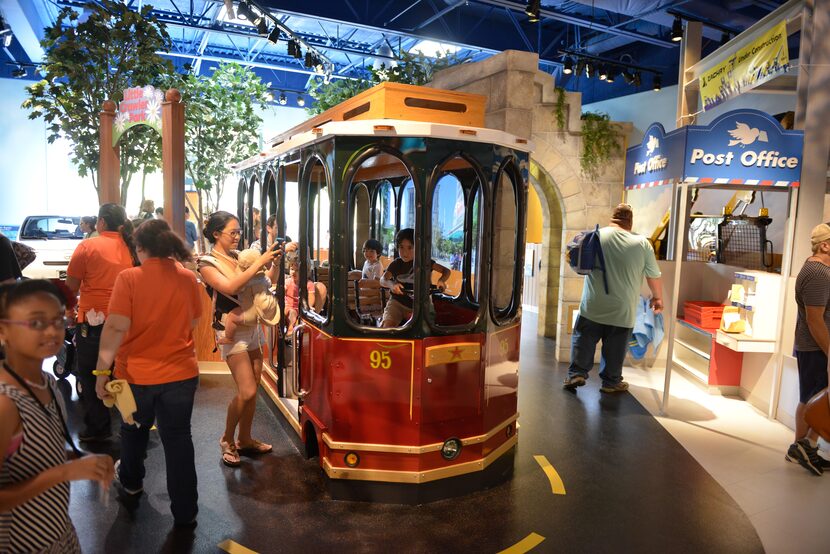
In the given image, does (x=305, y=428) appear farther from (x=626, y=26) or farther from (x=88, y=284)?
(x=626, y=26)

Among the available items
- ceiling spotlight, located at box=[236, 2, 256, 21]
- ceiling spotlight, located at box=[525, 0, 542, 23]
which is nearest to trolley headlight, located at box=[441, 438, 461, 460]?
ceiling spotlight, located at box=[525, 0, 542, 23]

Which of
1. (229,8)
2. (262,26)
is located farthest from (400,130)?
(262,26)

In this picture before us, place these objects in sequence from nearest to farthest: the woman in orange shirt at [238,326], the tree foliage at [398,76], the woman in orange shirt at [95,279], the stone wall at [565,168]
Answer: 1. the woman in orange shirt at [238,326]
2. the woman in orange shirt at [95,279]
3. the stone wall at [565,168]
4. the tree foliage at [398,76]

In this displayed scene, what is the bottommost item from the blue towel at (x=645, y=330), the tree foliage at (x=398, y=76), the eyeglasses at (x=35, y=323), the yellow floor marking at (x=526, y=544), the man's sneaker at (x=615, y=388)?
the yellow floor marking at (x=526, y=544)

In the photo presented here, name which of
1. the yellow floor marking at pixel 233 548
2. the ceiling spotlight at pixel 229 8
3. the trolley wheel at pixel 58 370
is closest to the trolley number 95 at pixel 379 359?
the yellow floor marking at pixel 233 548

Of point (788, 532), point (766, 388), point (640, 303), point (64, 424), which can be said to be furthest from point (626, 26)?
point (64, 424)

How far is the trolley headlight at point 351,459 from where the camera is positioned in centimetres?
377

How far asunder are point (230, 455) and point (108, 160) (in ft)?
13.6

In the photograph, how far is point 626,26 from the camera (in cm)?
1320

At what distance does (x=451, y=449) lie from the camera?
3854mm

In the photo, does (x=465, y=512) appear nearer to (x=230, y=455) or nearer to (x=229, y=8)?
(x=230, y=455)

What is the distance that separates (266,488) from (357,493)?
635 mm

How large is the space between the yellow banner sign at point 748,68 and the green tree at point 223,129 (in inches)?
309

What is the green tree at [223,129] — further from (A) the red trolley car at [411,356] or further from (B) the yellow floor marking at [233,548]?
(B) the yellow floor marking at [233,548]
